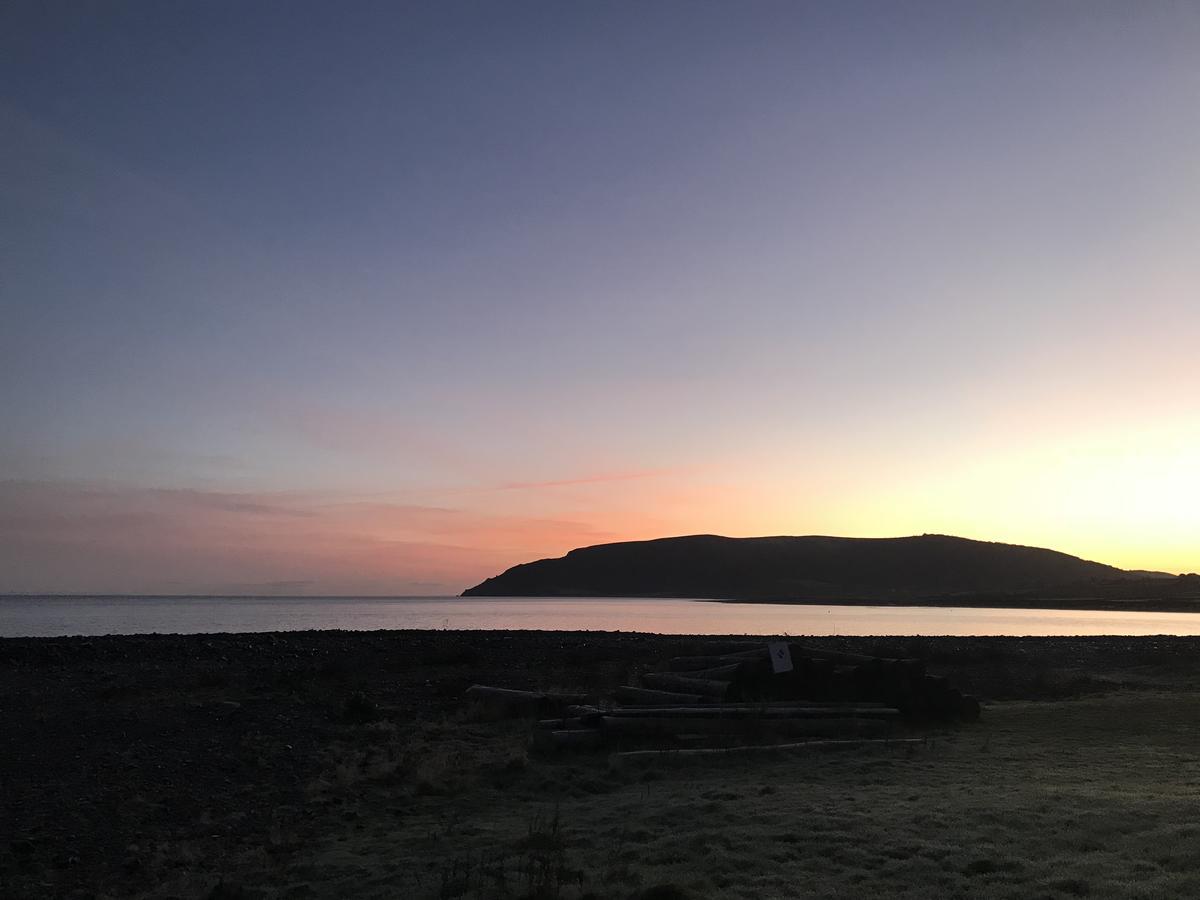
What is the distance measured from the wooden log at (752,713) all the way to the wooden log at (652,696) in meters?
1.57

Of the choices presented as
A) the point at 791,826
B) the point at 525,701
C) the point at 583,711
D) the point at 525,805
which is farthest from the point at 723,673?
the point at 791,826

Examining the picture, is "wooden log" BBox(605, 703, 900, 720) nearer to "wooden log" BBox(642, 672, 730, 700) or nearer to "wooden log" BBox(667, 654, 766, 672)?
"wooden log" BBox(642, 672, 730, 700)

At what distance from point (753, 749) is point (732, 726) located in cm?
149

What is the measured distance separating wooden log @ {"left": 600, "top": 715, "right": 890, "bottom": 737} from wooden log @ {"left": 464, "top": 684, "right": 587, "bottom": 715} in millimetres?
3398

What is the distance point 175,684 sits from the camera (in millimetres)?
21000

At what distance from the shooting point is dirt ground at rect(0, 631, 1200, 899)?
7746mm

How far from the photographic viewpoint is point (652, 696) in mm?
18250

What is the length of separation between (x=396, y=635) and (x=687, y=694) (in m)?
25.6

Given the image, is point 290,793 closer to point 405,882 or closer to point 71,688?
point 405,882

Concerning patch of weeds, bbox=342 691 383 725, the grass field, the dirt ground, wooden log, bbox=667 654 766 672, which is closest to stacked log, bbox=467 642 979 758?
wooden log, bbox=667 654 766 672

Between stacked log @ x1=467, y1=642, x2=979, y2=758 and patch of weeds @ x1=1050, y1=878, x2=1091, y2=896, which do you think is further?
stacked log @ x1=467, y1=642, x2=979, y2=758

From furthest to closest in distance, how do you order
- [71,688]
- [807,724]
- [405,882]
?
[71,688] → [807,724] → [405,882]

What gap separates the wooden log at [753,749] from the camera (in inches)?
536

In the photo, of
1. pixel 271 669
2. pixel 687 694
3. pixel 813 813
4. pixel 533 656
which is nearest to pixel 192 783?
pixel 813 813
